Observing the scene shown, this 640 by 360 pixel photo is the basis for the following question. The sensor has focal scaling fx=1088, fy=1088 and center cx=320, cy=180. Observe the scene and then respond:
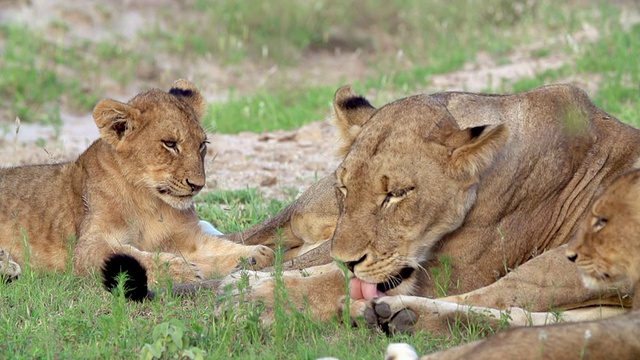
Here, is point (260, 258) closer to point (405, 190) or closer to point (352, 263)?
point (352, 263)

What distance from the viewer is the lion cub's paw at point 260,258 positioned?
5.11 m

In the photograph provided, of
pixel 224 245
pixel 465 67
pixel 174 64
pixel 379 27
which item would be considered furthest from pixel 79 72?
pixel 224 245

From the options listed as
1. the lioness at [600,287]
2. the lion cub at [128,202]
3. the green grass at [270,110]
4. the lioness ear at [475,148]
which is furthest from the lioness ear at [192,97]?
the green grass at [270,110]

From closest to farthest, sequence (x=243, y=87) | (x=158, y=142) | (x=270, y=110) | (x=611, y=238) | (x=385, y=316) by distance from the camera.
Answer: (x=611, y=238) → (x=385, y=316) → (x=158, y=142) → (x=270, y=110) → (x=243, y=87)

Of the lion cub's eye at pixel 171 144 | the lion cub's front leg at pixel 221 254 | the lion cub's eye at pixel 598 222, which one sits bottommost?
the lion cub's front leg at pixel 221 254

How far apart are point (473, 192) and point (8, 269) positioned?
2090 millimetres

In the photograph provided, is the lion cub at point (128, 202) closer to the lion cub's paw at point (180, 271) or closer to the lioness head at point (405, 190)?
the lion cub's paw at point (180, 271)

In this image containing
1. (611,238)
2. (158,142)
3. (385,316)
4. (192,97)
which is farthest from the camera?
(192,97)

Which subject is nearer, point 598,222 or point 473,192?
point 598,222

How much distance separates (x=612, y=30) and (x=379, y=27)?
14.3 ft

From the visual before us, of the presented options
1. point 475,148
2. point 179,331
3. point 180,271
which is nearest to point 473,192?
point 475,148

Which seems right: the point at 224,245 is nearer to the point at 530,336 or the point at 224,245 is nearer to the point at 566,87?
the point at 566,87

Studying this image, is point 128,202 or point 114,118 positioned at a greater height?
point 114,118

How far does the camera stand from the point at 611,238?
148 inches
